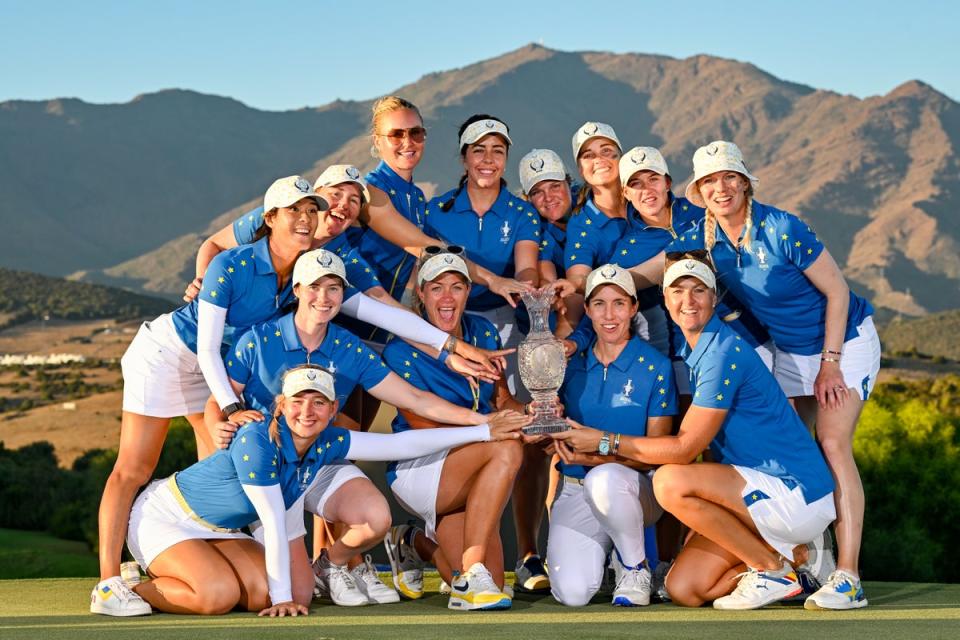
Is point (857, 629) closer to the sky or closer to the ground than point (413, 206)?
closer to the ground

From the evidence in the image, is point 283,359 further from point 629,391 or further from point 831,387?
point 831,387

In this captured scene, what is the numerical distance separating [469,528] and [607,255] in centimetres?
184

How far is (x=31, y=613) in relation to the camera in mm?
6613

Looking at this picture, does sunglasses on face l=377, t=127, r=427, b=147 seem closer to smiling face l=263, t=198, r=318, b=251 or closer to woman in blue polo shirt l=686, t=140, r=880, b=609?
smiling face l=263, t=198, r=318, b=251

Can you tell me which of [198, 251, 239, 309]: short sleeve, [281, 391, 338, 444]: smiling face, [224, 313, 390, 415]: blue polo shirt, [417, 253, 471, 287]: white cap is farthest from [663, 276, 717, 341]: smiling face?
[198, 251, 239, 309]: short sleeve

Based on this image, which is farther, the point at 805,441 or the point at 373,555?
the point at 373,555

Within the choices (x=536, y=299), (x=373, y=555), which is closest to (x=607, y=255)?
(x=536, y=299)

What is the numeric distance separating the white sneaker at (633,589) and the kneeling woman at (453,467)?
0.62 metres

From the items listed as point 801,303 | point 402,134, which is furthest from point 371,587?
point 801,303

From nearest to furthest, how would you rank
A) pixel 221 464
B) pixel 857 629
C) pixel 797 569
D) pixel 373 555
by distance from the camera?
pixel 857 629
pixel 221 464
pixel 797 569
pixel 373 555

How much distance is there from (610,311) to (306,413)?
1636 mm

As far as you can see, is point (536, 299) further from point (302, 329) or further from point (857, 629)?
point (857, 629)

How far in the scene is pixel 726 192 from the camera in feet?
21.0

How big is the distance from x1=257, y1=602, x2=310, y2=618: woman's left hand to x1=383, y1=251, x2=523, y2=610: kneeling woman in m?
0.76
